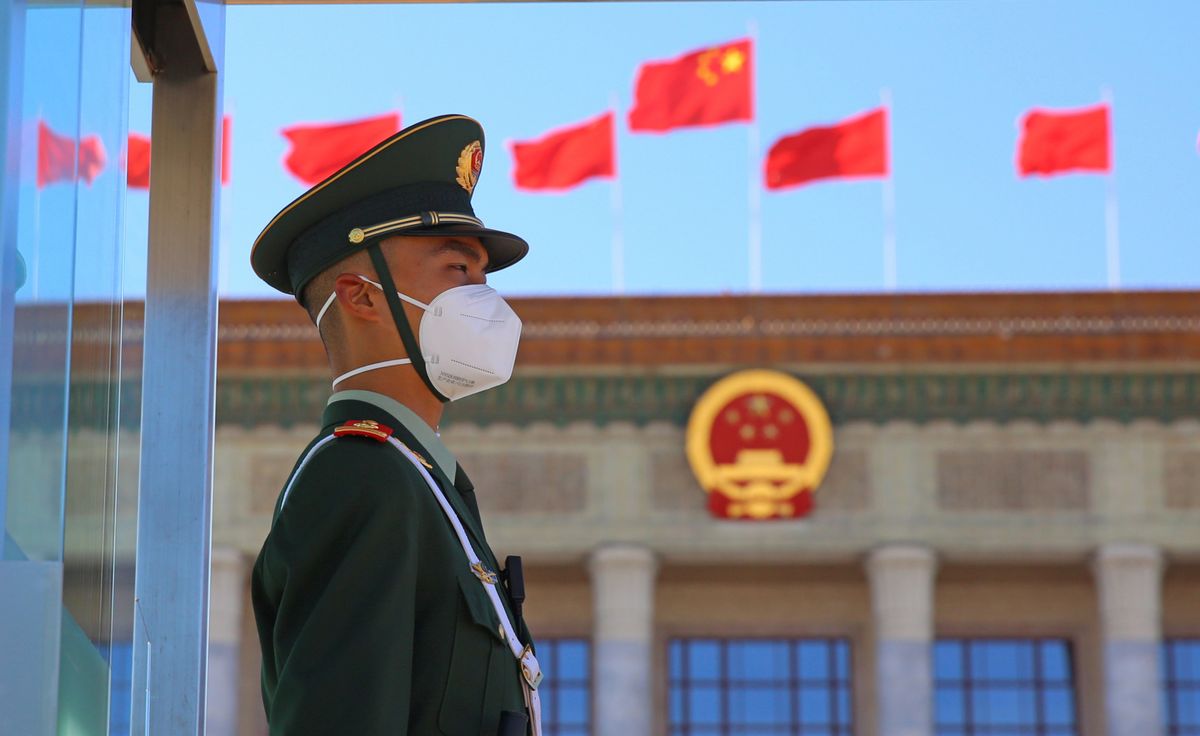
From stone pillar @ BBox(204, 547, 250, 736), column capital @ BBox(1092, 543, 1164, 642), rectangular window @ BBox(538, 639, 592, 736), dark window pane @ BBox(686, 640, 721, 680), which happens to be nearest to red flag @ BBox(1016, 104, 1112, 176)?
column capital @ BBox(1092, 543, 1164, 642)

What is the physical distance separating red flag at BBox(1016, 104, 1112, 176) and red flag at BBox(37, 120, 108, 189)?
69.8ft

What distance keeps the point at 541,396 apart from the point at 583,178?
8.95ft

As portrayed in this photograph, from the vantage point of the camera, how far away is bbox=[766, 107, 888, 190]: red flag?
867 inches

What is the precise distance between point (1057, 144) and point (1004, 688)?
6658 millimetres

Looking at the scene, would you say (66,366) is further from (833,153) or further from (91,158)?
(833,153)

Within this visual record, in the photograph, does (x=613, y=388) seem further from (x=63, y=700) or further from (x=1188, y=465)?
(x=63, y=700)

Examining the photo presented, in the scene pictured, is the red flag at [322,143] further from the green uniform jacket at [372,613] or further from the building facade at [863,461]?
the green uniform jacket at [372,613]

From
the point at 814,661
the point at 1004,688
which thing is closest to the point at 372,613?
the point at 814,661

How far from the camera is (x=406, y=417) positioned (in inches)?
97.5

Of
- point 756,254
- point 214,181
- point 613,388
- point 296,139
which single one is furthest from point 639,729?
point 214,181

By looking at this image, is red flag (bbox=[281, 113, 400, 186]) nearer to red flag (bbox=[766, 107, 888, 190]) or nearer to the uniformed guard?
red flag (bbox=[766, 107, 888, 190])

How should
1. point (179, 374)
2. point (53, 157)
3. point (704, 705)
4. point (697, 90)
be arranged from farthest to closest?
point (704, 705) < point (697, 90) < point (179, 374) < point (53, 157)

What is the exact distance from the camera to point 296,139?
2266cm

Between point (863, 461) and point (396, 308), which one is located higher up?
point (863, 461)
